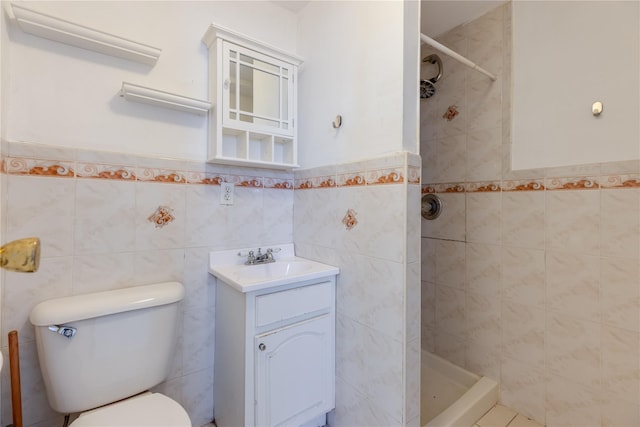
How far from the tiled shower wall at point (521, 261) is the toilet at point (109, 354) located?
1.62 metres

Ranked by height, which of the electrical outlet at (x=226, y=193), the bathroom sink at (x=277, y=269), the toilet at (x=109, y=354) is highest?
the electrical outlet at (x=226, y=193)

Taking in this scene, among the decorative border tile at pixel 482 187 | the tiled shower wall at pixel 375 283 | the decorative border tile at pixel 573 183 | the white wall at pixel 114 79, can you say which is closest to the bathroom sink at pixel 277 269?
the tiled shower wall at pixel 375 283

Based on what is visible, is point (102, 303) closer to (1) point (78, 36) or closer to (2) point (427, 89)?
(1) point (78, 36)

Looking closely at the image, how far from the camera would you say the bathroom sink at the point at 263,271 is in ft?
3.80

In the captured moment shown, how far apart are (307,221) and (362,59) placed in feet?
Result: 2.81

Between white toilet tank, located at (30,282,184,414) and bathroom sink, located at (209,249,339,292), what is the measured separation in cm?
24

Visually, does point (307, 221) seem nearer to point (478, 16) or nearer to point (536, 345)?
point (536, 345)

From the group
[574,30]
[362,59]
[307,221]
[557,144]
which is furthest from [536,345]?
[362,59]

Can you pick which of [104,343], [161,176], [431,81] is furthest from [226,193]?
[431,81]

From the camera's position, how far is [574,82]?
1.37 metres

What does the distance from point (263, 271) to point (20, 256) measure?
1.04 metres

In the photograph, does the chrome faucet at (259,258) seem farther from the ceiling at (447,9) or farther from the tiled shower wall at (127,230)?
the ceiling at (447,9)

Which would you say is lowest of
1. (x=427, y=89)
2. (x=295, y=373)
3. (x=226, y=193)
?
(x=295, y=373)

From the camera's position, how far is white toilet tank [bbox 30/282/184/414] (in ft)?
3.16
